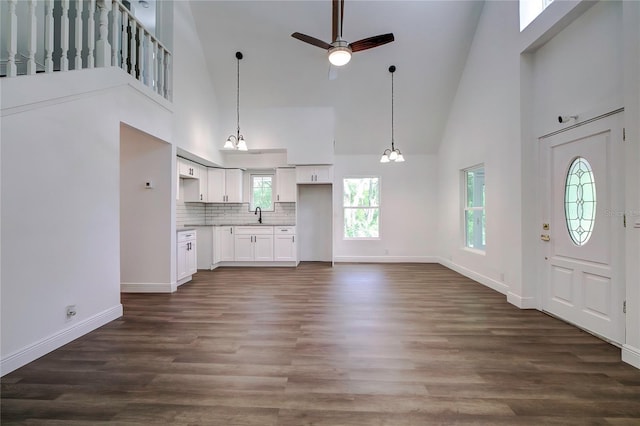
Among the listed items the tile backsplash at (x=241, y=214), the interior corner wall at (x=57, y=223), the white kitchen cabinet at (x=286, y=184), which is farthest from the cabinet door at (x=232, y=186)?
the interior corner wall at (x=57, y=223)

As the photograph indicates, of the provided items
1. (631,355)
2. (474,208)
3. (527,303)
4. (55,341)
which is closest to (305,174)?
(474,208)

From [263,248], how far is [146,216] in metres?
2.58

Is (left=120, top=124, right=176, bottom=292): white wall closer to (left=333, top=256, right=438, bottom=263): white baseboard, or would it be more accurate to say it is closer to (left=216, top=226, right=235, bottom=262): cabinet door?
(left=216, top=226, right=235, bottom=262): cabinet door

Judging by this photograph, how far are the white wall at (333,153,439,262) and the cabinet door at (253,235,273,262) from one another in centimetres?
155

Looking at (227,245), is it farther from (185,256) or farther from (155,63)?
(155,63)

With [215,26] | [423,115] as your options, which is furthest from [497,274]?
[215,26]

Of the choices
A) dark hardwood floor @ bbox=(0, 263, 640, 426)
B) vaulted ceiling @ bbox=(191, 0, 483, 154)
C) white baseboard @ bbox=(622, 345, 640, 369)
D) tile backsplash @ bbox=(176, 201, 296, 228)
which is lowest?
dark hardwood floor @ bbox=(0, 263, 640, 426)

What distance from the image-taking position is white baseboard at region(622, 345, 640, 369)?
2.14 metres

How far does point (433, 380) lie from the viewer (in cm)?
198

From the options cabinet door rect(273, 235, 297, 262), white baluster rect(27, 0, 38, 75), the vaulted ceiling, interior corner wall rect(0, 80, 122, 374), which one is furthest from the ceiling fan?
cabinet door rect(273, 235, 297, 262)

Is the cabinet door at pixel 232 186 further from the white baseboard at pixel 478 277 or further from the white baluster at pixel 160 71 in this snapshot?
the white baseboard at pixel 478 277

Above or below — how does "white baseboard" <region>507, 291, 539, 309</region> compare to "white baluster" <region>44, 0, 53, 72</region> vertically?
below

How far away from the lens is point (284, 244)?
6.27 meters

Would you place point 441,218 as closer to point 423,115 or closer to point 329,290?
point 423,115
